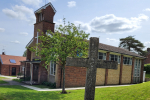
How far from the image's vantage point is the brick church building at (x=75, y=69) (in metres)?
16.3

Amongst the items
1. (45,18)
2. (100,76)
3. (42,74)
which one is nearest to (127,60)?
(100,76)

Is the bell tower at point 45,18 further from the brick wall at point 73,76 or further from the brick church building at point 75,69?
the brick wall at point 73,76

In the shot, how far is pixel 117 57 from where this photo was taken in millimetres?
21781

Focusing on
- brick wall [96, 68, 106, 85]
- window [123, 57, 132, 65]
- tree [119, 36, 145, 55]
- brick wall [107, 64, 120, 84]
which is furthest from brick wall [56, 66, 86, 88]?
tree [119, 36, 145, 55]

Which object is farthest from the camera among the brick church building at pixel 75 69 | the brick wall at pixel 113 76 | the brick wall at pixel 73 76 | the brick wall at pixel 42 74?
the brick wall at pixel 113 76

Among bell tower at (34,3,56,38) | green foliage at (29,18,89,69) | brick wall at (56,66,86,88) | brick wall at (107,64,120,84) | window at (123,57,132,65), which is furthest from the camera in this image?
window at (123,57,132,65)

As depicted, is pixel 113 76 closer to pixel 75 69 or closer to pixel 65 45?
pixel 75 69

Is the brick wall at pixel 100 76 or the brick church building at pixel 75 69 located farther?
the brick wall at pixel 100 76

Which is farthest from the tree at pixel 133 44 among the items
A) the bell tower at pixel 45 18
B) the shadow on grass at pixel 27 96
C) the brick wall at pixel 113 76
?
the shadow on grass at pixel 27 96

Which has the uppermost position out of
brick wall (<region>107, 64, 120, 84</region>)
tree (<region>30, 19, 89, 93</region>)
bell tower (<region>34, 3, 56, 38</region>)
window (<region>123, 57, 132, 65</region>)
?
bell tower (<region>34, 3, 56, 38</region>)

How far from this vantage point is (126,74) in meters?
23.5

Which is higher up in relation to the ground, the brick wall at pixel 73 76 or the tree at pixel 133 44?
the tree at pixel 133 44

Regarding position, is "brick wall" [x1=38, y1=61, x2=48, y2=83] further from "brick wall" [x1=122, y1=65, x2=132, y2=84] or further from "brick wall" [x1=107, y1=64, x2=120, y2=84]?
"brick wall" [x1=122, y1=65, x2=132, y2=84]

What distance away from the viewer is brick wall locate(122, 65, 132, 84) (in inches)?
903
